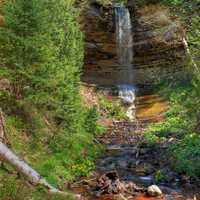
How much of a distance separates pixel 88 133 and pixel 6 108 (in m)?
5.63

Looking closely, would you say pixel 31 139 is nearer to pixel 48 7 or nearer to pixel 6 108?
pixel 6 108

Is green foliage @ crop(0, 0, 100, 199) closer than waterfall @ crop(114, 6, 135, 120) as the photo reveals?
Yes

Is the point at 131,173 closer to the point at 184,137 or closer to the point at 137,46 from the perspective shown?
the point at 184,137

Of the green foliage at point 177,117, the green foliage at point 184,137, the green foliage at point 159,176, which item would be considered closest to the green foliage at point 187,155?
the green foliage at point 184,137

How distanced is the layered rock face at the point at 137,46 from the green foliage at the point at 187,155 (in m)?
17.7

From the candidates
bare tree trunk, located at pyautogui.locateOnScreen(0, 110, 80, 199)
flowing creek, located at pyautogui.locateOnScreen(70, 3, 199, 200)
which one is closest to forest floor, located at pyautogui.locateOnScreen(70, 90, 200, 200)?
flowing creek, located at pyautogui.locateOnScreen(70, 3, 199, 200)

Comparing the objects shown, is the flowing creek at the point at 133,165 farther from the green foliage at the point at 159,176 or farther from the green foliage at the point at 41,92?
the green foliage at the point at 41,92

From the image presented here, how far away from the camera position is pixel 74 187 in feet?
50.8

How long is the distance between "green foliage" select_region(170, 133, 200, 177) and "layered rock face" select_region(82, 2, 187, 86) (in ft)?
58.1

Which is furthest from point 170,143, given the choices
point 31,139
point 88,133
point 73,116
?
point 31,139

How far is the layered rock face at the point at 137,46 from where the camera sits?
37.5 metres

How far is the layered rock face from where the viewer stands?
123 ft

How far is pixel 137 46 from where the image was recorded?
127 ft

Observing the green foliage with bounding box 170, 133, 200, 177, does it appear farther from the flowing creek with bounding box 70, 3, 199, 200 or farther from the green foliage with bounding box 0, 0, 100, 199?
the green foliage with bounding box 0, 0, 100, 199
